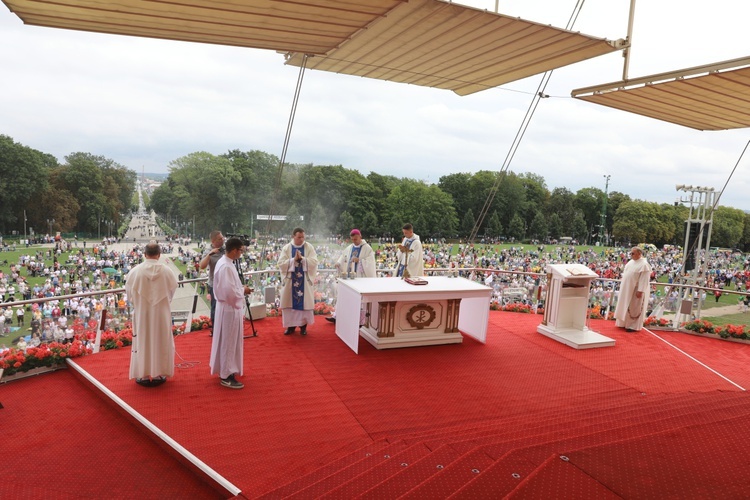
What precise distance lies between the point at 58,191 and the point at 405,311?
39392 millimetres

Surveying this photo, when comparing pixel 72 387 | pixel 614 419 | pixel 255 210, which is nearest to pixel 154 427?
pixel 72 387

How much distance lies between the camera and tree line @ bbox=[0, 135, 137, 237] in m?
33.4

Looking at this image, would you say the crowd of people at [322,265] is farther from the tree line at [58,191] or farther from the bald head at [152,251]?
the bald head at [152,251]

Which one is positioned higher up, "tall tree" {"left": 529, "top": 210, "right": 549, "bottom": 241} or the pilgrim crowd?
"tall tree" {"left": 529, "top": 210, "right": 549, "bottom": 241}

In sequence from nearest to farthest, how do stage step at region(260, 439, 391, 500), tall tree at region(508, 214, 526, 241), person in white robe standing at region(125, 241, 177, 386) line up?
stage step at region(260, 439, 391, 500) < person in white robe standing at region(125, 241, 177, 386) < tall tree at region(508, 214, 526, 241)

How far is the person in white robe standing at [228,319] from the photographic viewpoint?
511 centimetres

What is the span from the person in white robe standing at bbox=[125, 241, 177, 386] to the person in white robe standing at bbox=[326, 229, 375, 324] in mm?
3131

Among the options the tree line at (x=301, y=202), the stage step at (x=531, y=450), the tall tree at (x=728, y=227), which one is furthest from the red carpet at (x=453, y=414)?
the tall tree at (x=728, y=227)

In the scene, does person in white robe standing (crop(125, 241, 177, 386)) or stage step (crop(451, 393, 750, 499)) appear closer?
stage step (crop(451, 393, 750, 499))

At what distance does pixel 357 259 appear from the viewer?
7715mm

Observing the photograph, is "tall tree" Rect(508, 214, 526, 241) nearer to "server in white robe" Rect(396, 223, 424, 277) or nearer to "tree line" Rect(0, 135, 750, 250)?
"tree line" Rect(0, 135, 750, 250)

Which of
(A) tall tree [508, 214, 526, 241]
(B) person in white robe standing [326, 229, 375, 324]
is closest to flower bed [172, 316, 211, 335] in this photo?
(B) person in white robe standing [326, 229, 375, 324]

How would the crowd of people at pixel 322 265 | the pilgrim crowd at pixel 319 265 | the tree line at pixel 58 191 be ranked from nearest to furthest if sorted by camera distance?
the pilgrim crowd at pixel 319 265, the crowd of people at pixel 322 265, the tree line at pixel 58 191

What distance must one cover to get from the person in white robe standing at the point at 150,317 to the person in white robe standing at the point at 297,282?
222 cm
